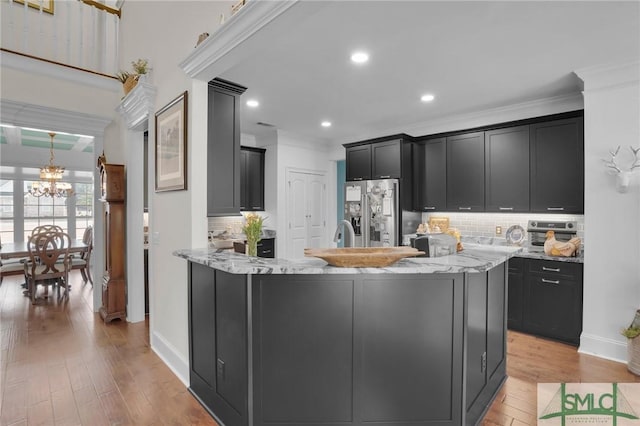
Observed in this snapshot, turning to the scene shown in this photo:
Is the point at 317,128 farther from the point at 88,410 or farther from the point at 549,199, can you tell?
the point at 88,410

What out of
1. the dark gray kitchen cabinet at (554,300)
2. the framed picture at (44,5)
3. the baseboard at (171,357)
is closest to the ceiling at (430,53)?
the dark gray kitchen cabinet at (554,300)

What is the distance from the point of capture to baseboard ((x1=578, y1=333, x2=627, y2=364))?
301 centimetres

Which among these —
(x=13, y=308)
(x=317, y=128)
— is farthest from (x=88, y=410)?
(x=317, y=128)

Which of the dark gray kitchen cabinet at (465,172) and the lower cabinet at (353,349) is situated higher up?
the dark gray kitchen cabinet at (465,172)

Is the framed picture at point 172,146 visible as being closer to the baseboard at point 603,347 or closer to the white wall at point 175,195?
the white wall at point 175,195

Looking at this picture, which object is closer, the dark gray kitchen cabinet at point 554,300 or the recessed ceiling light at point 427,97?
the dark gray kitchen cabinet at point 554,300

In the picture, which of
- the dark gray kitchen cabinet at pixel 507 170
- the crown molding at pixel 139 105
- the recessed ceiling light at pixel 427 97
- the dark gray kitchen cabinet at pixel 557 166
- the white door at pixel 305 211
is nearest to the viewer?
the crown molding at pixel 139 105

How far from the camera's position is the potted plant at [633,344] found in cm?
277

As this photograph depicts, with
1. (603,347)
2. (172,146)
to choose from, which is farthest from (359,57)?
(603,347)

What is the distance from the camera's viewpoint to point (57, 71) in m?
3.99

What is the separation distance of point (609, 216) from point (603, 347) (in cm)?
125

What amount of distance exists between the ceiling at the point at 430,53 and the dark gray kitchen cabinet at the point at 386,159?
69 centimetres

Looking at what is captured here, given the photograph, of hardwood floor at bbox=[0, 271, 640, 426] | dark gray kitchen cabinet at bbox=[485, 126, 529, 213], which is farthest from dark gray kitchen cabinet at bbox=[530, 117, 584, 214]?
hardwood floor at bbox=[0, 271, 640, 426]

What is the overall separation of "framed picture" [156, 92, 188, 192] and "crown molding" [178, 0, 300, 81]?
11.3 inches
